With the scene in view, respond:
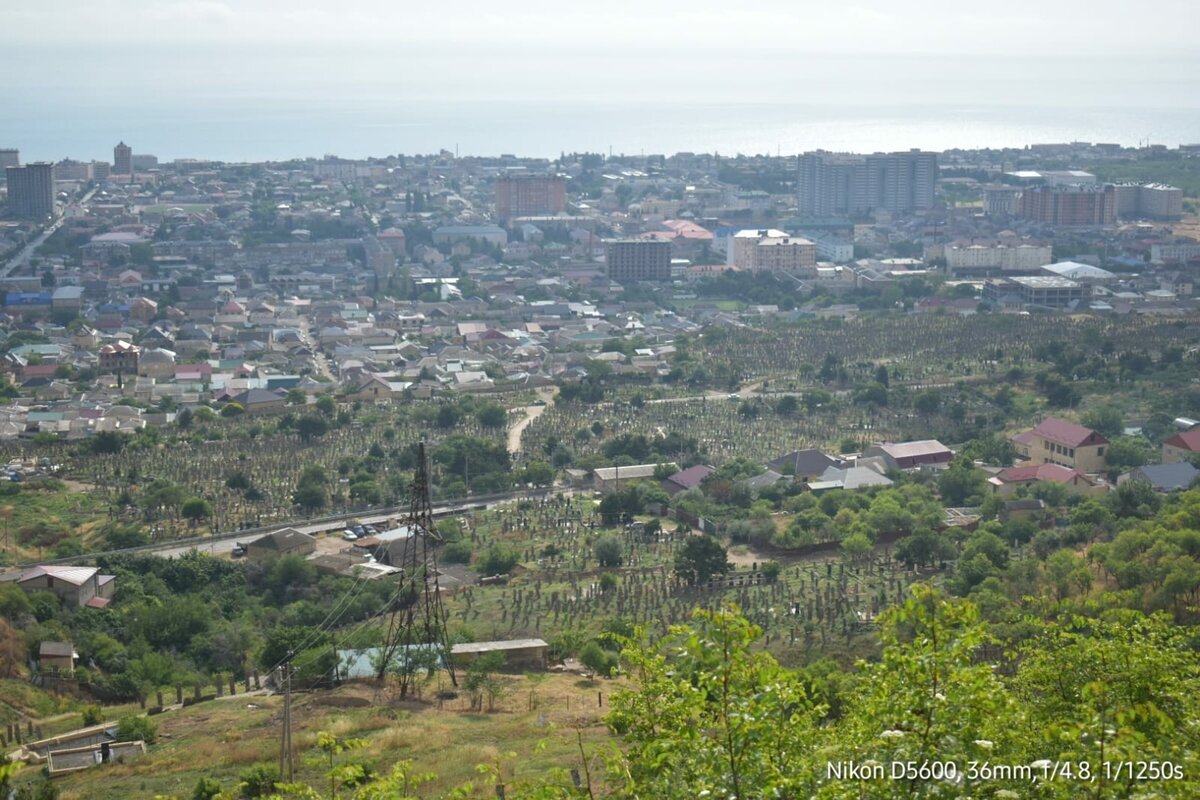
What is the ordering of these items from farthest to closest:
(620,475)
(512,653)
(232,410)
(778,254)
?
(778,254)
(232,410)
(620,475)
(512,653)

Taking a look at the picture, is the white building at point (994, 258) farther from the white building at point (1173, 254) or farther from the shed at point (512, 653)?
the shed at point (512, 653)

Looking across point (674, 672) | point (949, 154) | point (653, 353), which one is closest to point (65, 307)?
point (653, 353)

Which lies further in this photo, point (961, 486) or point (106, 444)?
point (106, 444)

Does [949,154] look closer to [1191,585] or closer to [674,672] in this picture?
[1191,585]

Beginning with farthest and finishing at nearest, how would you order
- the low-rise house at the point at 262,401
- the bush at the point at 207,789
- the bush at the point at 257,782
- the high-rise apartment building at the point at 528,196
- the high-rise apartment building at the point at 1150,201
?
1. the high-rise apartment building at the point at 528,196
2. the high-rise apartment building at the point at 1150,201
3. the low-rise house at the point at 262,401
4. the bush at the point at 257,782
5. the bush at the point at 207,789

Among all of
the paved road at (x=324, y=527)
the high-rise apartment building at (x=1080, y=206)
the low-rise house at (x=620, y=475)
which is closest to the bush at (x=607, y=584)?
the paved road at (x=324, y=527)

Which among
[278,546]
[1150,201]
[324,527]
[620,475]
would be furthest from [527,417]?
[1150,201]

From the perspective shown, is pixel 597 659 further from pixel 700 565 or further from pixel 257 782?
pixel 257 782

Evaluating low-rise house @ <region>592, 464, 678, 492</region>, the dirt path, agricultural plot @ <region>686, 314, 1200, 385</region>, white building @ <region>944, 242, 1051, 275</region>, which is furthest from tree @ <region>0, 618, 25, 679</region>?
white building @ <region>944, 242, 1051, 275</region>
